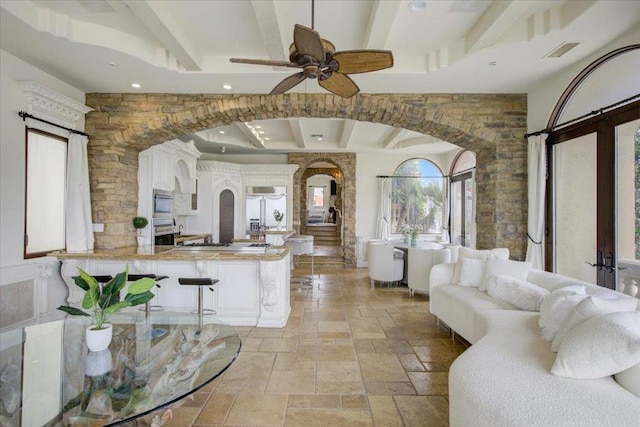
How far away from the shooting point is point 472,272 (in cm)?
373

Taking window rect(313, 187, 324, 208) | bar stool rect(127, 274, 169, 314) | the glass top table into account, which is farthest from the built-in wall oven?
window rect(313, 187, 324, 208)

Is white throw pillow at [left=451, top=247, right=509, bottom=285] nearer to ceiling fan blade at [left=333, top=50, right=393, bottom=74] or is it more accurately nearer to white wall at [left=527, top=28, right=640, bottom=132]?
white wall at [left=527, top=28, right=640, bottom=132]

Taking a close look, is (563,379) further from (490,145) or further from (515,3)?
(490,145)

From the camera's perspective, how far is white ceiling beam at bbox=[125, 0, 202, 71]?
8.66 ft

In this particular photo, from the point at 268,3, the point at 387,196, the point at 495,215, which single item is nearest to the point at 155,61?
the point at 268,3

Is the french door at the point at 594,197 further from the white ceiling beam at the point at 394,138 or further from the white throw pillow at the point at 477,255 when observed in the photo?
the white ceiling beam at the point at 394,138

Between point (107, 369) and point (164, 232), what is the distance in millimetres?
4221

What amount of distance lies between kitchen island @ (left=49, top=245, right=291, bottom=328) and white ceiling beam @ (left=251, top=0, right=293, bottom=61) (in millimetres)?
2222

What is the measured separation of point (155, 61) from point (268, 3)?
175cm

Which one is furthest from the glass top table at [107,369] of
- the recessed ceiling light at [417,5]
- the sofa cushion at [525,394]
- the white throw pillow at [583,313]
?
the recessed ceiling light at [417,5]

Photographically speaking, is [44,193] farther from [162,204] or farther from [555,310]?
[555,310]

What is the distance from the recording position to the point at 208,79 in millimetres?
3943

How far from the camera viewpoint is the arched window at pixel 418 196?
8609mm

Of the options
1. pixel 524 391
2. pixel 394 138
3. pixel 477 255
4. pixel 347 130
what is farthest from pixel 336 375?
pixel 394 138
